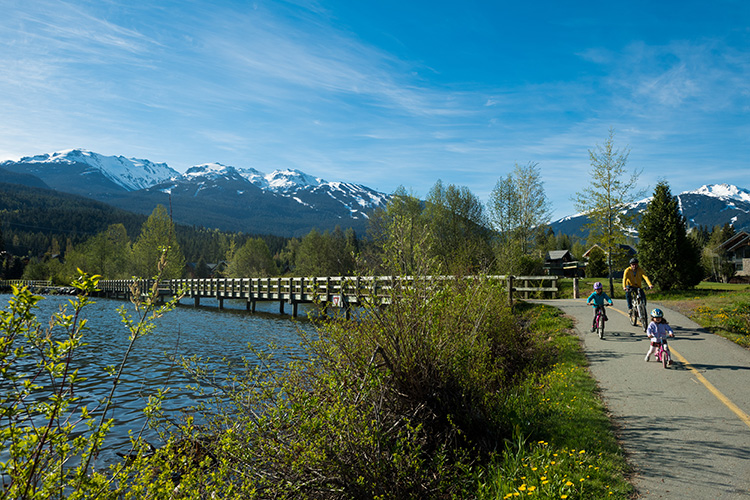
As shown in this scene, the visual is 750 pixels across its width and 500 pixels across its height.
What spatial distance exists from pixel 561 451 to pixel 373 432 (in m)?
2.33

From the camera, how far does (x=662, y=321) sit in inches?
374

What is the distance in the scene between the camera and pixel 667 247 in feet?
79.7

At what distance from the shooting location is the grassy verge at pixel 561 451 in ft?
14.7

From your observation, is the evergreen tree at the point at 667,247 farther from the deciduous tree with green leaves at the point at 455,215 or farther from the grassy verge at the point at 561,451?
the grassy verge at the point at 561,451

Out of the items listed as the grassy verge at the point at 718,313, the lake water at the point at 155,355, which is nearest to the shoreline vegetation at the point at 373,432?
the lake water at the point at 155,355

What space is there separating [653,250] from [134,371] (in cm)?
2471

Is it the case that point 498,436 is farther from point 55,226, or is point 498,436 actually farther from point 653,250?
point 55,226

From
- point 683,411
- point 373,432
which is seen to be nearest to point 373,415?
point 373,432

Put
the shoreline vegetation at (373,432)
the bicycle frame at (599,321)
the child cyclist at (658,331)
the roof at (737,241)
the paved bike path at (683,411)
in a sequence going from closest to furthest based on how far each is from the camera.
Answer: the shoreline vegetation at (373,432) → the paved bike path at (683,411) → the child cyclist at (658,331) → the bicycle frame at (599,321) → the roof at (737,241)

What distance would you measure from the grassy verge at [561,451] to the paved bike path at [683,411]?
22cm

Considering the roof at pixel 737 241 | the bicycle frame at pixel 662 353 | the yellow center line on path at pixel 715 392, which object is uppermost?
the roof at pixel 737 241

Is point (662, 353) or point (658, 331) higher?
point (658, 331)

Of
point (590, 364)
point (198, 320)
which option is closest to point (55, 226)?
point (198, 320)

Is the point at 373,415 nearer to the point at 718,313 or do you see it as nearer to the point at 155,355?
the point at 155,355
